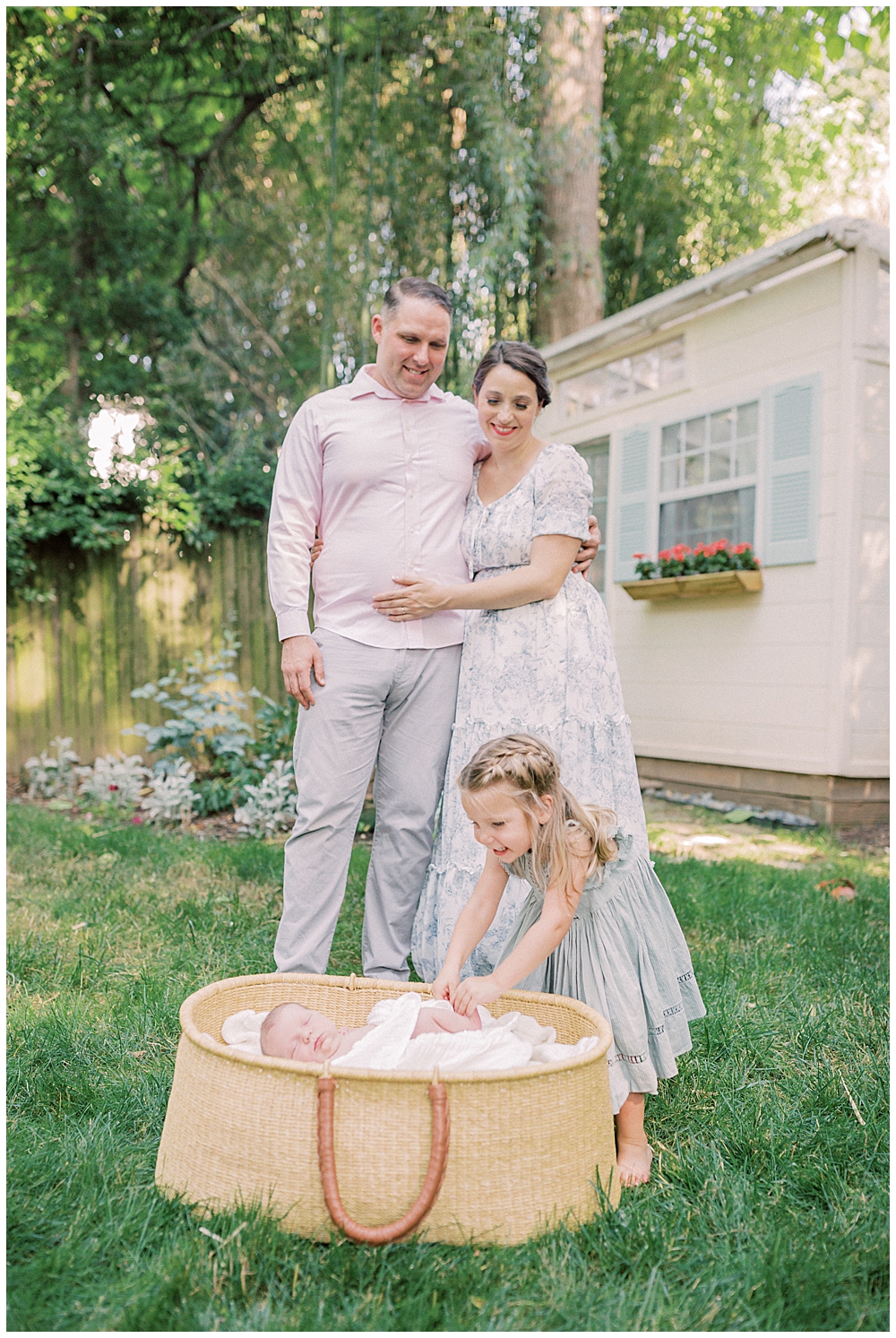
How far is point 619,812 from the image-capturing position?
208 centimetres

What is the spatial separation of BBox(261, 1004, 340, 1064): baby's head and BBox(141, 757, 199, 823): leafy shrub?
10.7ft

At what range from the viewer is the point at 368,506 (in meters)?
2.33

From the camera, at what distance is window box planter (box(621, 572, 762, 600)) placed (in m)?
5.70

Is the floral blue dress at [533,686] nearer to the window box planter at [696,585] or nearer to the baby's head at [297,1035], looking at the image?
the baby's head at [297,1035]

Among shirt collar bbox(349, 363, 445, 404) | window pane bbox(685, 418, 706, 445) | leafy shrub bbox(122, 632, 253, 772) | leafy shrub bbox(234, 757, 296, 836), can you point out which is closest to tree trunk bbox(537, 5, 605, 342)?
window pane bbox(685, 418, 706, 445)

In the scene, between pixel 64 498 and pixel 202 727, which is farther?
pixel 64 498

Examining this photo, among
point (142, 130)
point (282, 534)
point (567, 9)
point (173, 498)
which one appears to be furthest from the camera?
point (142, 130)

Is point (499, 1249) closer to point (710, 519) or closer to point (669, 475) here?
point (710, 519)

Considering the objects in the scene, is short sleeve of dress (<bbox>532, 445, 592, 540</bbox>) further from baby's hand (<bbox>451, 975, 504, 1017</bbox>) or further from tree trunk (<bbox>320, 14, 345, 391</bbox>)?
tree trunk (<bbox>320, 14, 345, 391</bbox>)

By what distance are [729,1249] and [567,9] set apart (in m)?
7.75

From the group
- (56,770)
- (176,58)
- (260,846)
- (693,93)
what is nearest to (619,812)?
(260,846)

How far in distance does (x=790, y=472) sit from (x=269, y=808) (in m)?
3.40

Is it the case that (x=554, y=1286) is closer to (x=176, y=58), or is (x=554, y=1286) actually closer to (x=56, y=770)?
(x=56, y=770)

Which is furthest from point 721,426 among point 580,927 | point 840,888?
point 580,927
